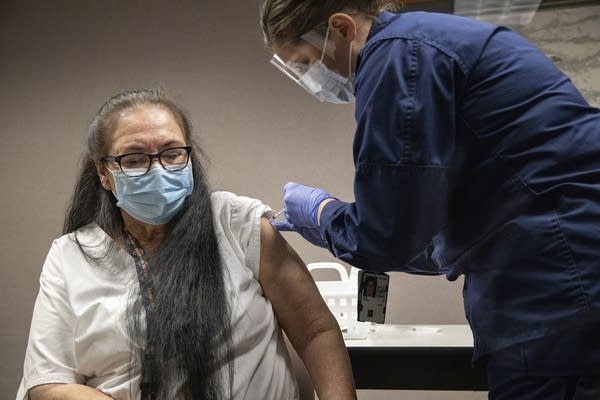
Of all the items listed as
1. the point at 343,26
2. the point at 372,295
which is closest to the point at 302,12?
the point at 343,26

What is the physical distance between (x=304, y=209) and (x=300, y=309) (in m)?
0.28

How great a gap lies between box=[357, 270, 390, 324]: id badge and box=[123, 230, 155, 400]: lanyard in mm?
548

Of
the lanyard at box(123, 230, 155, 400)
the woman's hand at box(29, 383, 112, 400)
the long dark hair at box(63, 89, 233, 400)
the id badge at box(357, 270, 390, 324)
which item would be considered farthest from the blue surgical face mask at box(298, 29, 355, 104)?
the woman's hand at box(29, 383, 112, 400)

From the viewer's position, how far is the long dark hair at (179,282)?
4.82 ft

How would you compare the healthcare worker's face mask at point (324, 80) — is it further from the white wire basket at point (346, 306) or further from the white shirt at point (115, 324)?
the white wire basket at point (346, 306)

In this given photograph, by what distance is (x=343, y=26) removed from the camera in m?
1.18

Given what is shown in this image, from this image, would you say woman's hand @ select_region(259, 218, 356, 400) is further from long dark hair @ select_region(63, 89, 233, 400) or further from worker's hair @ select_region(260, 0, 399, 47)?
worker's hair @ select_region(260, 0, 399, 47)

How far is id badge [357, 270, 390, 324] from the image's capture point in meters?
1.44

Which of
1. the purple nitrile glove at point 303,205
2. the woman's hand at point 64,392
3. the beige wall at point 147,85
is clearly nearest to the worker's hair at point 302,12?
the purple nitrile glove at point 303,205

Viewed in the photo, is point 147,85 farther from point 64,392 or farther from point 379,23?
point 379,23

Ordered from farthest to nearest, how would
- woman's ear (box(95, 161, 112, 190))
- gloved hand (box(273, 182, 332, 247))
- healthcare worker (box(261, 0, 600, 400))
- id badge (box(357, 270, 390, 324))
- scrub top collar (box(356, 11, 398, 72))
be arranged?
woman's ear (box(95, 161, 112, 190))
gloved hand (box(273, 182, 332, 247))
id badge (box(357, 270, 390, 324))
scrub top collar (box(356, 11, 398, 72))
healthcare worker (box(261, 0, 600, 400))

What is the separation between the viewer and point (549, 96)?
1.03m

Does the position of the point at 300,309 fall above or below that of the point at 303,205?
below

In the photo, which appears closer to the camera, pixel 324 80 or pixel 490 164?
pixel 490 164
